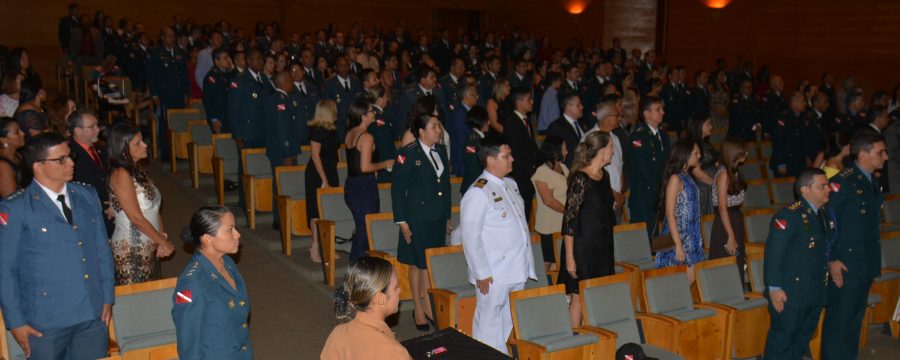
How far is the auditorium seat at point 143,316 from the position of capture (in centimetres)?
423

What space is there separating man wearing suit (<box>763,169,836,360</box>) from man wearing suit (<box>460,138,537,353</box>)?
5.04 feet

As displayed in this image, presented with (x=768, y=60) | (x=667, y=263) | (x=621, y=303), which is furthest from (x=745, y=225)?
(x=768, y=60)

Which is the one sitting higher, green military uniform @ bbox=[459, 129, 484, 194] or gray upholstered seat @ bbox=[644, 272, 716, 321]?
green military uniform @ bbox=[459, 129, 484, 194]

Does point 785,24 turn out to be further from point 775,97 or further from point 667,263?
point 667,263

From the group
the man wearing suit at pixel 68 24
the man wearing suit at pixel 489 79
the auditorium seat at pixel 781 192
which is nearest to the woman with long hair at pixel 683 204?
the auditorium seat at pixel 781 192

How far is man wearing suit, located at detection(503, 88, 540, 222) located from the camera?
22.4 ft

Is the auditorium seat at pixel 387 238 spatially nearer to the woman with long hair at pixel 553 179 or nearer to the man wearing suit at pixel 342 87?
the woman with long hair at pixel 553 179

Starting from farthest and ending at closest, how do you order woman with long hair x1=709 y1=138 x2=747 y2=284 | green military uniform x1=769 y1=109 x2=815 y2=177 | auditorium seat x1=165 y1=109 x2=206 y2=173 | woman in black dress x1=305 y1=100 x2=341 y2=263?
green military uniform x1=769 y1=109 x2=815 y2=177 < auditorium seat x1=165 y1=109 x2=206 y2=173 < woman in black dress x1=305 y1=100 x2=341 y2=263 < woman with long hair x1=709 y1=138 x2=747 y2=284

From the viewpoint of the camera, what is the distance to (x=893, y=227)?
304 inches

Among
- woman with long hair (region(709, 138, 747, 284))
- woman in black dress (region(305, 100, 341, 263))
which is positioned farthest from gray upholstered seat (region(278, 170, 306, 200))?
woman with long hair (region(709, 138, 747, 284))

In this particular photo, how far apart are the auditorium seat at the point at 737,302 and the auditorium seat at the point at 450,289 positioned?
1545 millimetres

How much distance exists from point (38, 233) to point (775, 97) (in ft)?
32.9

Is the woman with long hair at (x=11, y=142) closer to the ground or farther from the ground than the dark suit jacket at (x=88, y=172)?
farther from the ground

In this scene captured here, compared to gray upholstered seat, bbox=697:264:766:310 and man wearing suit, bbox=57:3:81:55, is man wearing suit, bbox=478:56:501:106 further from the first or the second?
man wearing suit, bbox=57:3:81:55
